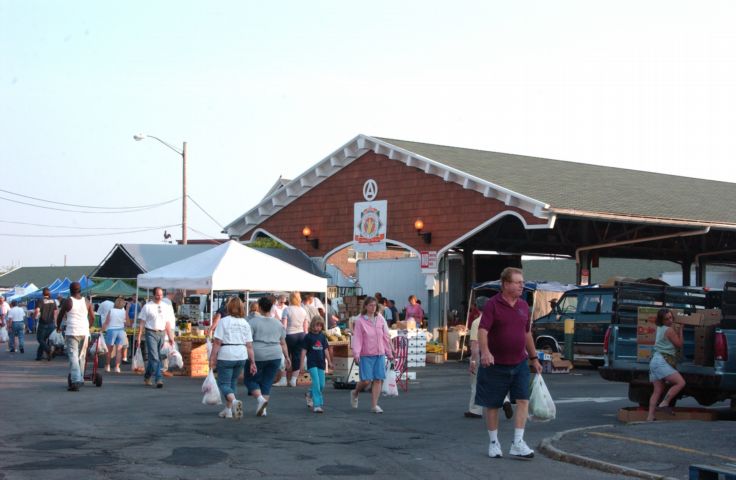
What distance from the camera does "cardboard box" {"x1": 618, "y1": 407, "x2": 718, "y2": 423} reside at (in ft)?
44.9

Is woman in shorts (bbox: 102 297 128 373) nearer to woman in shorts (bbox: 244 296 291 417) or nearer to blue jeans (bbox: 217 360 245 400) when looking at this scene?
woman in shorts (bbox: 244 296 291 417)

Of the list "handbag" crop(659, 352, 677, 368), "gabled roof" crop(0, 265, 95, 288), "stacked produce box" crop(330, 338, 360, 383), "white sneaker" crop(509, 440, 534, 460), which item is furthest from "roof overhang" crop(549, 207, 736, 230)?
"gabled roof" crop(0, 265, 95, 288)

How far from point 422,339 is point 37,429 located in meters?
14.5

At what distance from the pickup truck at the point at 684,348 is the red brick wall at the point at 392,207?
40.0ft

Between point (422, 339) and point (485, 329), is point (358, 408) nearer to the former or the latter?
point (485, 329)

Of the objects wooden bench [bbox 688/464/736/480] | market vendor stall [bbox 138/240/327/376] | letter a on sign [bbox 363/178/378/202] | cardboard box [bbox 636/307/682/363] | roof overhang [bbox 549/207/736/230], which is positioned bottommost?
wooden bench [bbox 688/464/736/480]

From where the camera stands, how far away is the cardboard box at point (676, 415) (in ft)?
44.9

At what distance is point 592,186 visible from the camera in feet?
110

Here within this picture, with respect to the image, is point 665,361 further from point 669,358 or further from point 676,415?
point 676,415

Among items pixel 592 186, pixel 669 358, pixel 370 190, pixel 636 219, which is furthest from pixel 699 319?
pixel 592 186

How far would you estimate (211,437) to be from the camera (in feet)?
38.0

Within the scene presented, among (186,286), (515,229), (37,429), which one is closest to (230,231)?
(515,229)

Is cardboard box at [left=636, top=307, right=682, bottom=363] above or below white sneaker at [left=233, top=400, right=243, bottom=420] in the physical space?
above

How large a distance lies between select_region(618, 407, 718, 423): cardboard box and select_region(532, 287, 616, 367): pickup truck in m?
11.0
